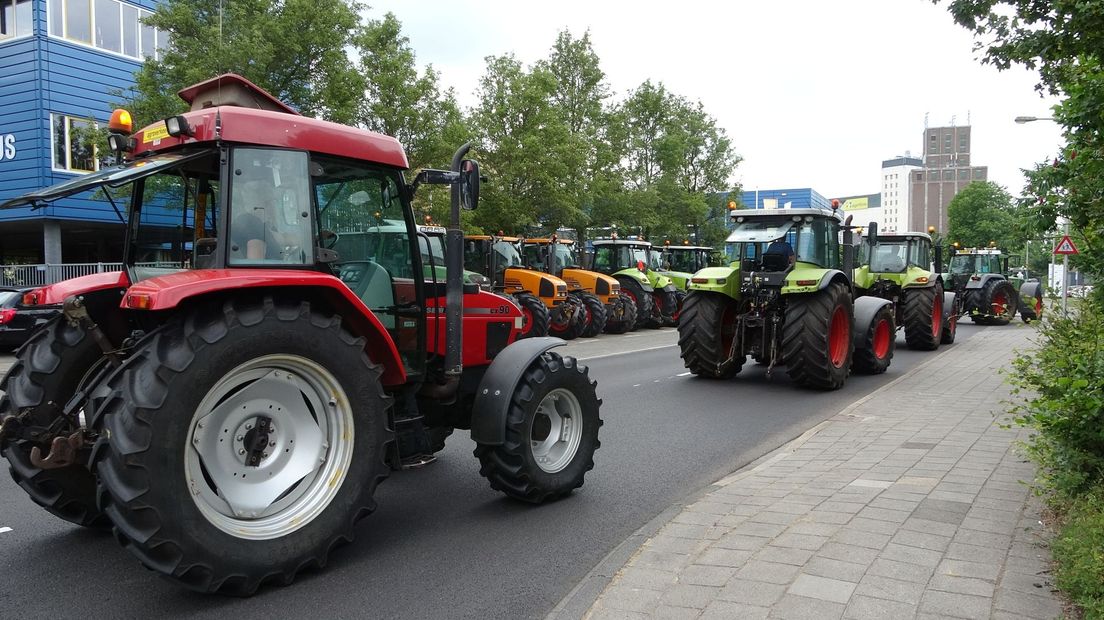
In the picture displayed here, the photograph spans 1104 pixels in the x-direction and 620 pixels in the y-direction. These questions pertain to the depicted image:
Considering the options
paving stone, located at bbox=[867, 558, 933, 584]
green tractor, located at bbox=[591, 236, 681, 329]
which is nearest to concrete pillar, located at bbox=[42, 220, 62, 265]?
green tractor, located at bbox=[591, 236, 681, 329]

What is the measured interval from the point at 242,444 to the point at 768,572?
2.65 metres

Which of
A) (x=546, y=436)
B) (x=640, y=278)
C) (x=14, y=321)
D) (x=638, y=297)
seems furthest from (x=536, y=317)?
(x=546, y=436)

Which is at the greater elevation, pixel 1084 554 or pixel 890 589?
pixel 1084 554

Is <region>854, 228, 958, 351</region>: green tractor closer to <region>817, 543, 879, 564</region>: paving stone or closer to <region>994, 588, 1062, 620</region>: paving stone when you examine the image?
<region>817, 543, 879, 564</region>: paving stone

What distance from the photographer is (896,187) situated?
143 meters

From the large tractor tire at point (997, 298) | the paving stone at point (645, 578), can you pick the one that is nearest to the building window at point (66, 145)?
the paving stone at point (645, 578)

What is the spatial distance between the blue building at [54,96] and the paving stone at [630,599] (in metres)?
20.5

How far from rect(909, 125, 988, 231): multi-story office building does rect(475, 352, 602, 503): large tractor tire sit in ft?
374

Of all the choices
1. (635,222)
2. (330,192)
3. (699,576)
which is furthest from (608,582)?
(635,222)

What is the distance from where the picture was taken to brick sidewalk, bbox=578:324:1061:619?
342cm

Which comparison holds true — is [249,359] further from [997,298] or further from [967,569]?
[997,298]

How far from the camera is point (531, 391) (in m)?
5.00

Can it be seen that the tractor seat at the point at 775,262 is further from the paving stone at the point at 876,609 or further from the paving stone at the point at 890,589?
the paving stone at the point at 876,609

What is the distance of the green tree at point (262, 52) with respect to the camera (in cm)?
1454
